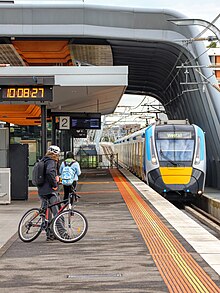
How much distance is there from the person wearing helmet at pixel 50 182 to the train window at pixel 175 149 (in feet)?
45.9

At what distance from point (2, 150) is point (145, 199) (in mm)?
4226

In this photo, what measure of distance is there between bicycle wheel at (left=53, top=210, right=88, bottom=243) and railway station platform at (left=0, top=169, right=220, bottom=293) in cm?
15

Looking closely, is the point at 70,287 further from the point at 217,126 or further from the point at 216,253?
the point at 217,126

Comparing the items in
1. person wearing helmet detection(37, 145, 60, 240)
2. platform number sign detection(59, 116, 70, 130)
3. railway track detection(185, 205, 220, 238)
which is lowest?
railway track detection(185, 205, 220, 238)

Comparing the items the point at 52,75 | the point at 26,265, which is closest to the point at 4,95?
the point at 52,75

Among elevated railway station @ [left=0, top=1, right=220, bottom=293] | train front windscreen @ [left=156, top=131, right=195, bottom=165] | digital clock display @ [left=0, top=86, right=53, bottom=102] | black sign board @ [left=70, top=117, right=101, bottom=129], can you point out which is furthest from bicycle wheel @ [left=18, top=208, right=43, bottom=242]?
black sign board @ [left=70, top=117, right=101, bottom=129]

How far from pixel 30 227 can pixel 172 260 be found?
9.54 feet

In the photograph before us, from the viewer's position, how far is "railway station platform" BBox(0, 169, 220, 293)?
25.2 ft

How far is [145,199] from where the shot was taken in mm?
19312

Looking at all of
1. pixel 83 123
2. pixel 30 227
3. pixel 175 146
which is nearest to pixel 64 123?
pixel 83 123

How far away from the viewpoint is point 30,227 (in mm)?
11156

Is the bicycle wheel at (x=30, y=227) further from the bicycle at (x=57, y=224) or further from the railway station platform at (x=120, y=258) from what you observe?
the railway station platform at (x=120, y=258)

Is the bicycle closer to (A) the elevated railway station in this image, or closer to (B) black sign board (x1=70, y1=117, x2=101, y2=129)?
(A) the elevated railway station

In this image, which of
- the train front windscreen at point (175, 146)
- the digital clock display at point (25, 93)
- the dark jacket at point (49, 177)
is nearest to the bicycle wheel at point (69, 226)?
the dark jacket at point (49, 177)
